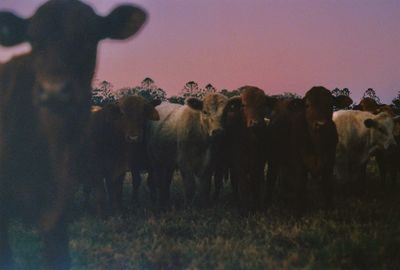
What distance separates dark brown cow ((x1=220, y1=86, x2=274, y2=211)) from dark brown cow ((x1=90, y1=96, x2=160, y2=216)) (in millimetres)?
1444

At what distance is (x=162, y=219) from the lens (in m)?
7.82

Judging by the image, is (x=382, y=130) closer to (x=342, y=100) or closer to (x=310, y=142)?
(x=342, y=100)

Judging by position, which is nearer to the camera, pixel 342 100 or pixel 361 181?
pixel 342 100

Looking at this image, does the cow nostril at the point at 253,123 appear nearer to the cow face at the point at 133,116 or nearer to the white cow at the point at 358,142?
the cow face at the point at 133,116

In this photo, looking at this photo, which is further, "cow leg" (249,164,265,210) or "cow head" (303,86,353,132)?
"cow head" (303,86,353,132)

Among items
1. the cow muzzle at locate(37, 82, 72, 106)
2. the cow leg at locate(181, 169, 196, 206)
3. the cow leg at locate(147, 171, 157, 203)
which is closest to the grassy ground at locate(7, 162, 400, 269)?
the cow leg at locate(181, 169, 196, 206)

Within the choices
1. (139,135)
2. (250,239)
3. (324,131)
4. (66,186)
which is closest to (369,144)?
(324,131)

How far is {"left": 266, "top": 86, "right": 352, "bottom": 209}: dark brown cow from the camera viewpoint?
8648 mm

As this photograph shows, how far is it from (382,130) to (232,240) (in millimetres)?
5858

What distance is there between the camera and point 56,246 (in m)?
3.91

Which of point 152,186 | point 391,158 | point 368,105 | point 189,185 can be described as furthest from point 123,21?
point 368,105

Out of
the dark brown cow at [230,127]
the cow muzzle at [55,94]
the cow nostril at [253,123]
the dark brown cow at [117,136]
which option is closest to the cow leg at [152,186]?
the dark brown cow at [117,136]

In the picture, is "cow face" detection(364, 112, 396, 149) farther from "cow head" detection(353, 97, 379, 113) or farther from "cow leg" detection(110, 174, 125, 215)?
"cow leg" detection(110, 174, 125, 215)

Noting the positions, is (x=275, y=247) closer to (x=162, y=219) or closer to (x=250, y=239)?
(x=250, y=239)
